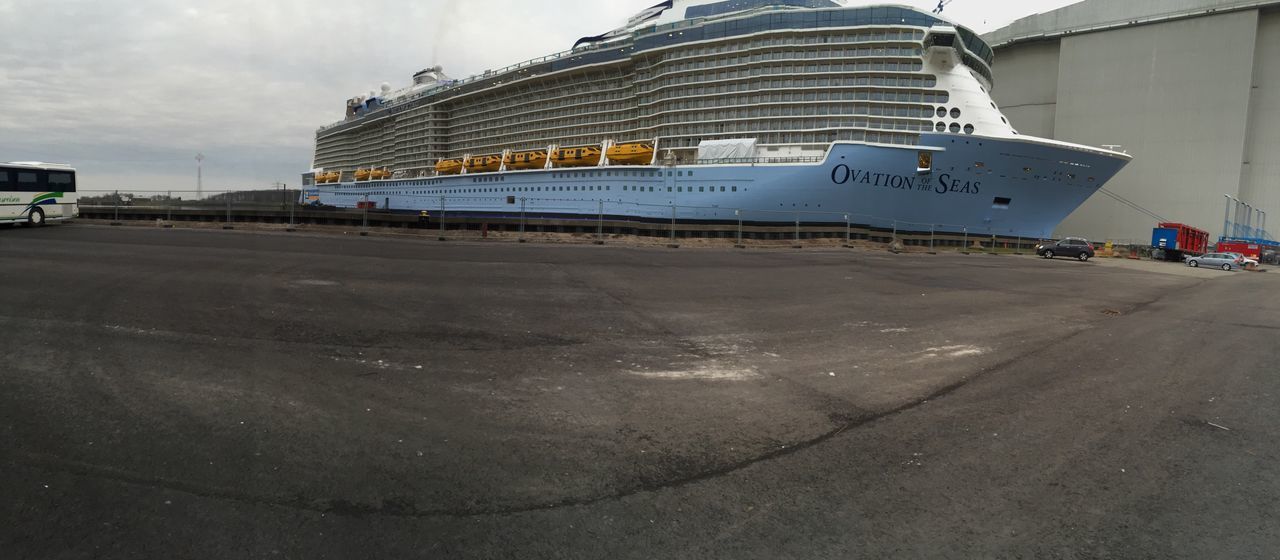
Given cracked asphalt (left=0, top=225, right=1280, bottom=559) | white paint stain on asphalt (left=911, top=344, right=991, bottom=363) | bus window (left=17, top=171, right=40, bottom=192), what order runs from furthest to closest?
bus window (left=17, top=171, right=40, bottom=192)
white paint stain on asphalt (left=911, top=344, right=991, bottom=363)
cracked asphalt (left=0, top=225, right=1280, bottom=559)

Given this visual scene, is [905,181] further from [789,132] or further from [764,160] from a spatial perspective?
[764,160]

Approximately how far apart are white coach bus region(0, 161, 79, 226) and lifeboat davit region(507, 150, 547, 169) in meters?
22.0

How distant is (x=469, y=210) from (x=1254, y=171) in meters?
57.6

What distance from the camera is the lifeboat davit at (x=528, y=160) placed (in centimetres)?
3738

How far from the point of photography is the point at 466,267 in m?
Result: 11.8

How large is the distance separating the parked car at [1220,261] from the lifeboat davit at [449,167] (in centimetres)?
4679

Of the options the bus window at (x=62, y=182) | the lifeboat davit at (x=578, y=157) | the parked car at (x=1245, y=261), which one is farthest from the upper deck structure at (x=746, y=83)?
the bus window at (x=62, y=182)

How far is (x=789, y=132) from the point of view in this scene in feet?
97.3

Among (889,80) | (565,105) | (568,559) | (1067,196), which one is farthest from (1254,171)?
(568,559)

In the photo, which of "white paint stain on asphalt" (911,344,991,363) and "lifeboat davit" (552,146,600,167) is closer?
"white paint stain on asphalt" (911,344,991,363)

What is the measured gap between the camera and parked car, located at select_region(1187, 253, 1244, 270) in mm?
27875

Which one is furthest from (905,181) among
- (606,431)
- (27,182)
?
(27,182)

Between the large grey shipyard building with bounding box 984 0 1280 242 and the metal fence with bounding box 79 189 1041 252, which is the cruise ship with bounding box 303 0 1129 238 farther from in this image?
the large grey shipyard building with bounding box 984 0 1280 242

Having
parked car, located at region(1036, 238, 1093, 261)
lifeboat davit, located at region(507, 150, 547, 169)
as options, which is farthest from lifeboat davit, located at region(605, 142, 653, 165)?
parked car, located at region(1036, 238, 1093, 261)
